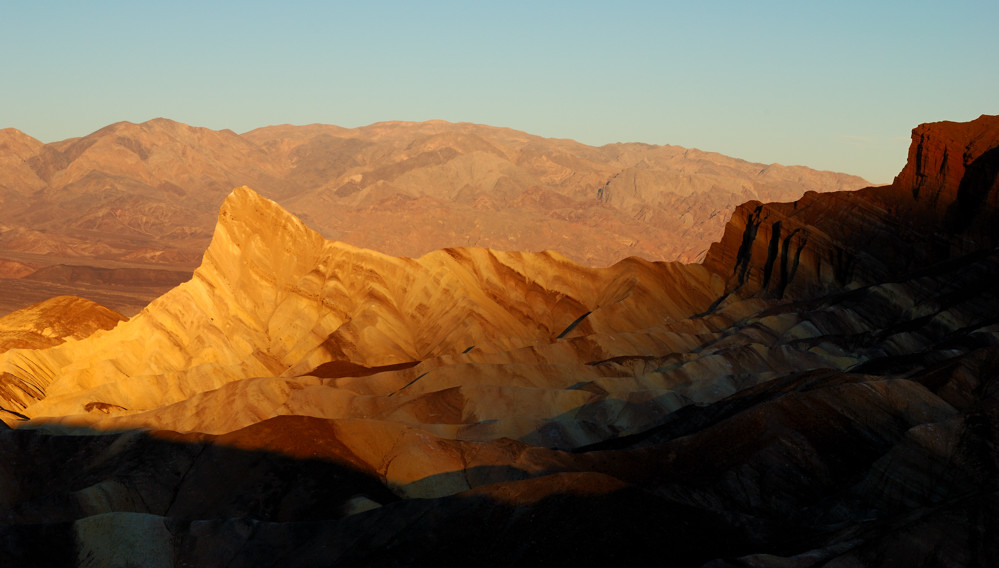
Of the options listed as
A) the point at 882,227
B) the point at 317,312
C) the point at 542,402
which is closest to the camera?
the point at 542,402

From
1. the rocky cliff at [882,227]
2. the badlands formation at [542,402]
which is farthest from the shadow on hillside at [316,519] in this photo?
the rocky cliff at [882,227]

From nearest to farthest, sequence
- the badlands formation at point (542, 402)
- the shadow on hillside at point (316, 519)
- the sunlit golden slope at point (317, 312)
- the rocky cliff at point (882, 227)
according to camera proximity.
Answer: the shadow on hillside at point (316, 519) < the badlands formation at point (542, 402) < the sunlit golden slope at point (317, 312) < the rocky cliff at point (882, 227)

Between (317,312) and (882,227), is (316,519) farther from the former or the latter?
(882,227)

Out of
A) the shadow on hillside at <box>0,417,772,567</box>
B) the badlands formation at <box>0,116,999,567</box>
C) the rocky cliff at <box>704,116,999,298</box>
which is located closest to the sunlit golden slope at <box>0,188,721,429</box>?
the badlands formation at <box>0,116,999,567</box>

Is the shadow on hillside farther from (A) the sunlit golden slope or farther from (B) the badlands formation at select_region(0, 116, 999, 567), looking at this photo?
(A) the sunlit golden slope

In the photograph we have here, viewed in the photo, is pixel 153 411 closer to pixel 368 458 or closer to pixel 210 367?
pixel 210 367

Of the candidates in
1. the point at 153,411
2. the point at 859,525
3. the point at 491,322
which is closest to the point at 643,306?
the point at 491,322

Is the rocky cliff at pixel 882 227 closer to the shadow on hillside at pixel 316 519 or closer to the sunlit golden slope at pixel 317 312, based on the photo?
the sunlit golden slope at pixel 317 312

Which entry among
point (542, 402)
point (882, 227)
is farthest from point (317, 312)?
point (882, 227)
